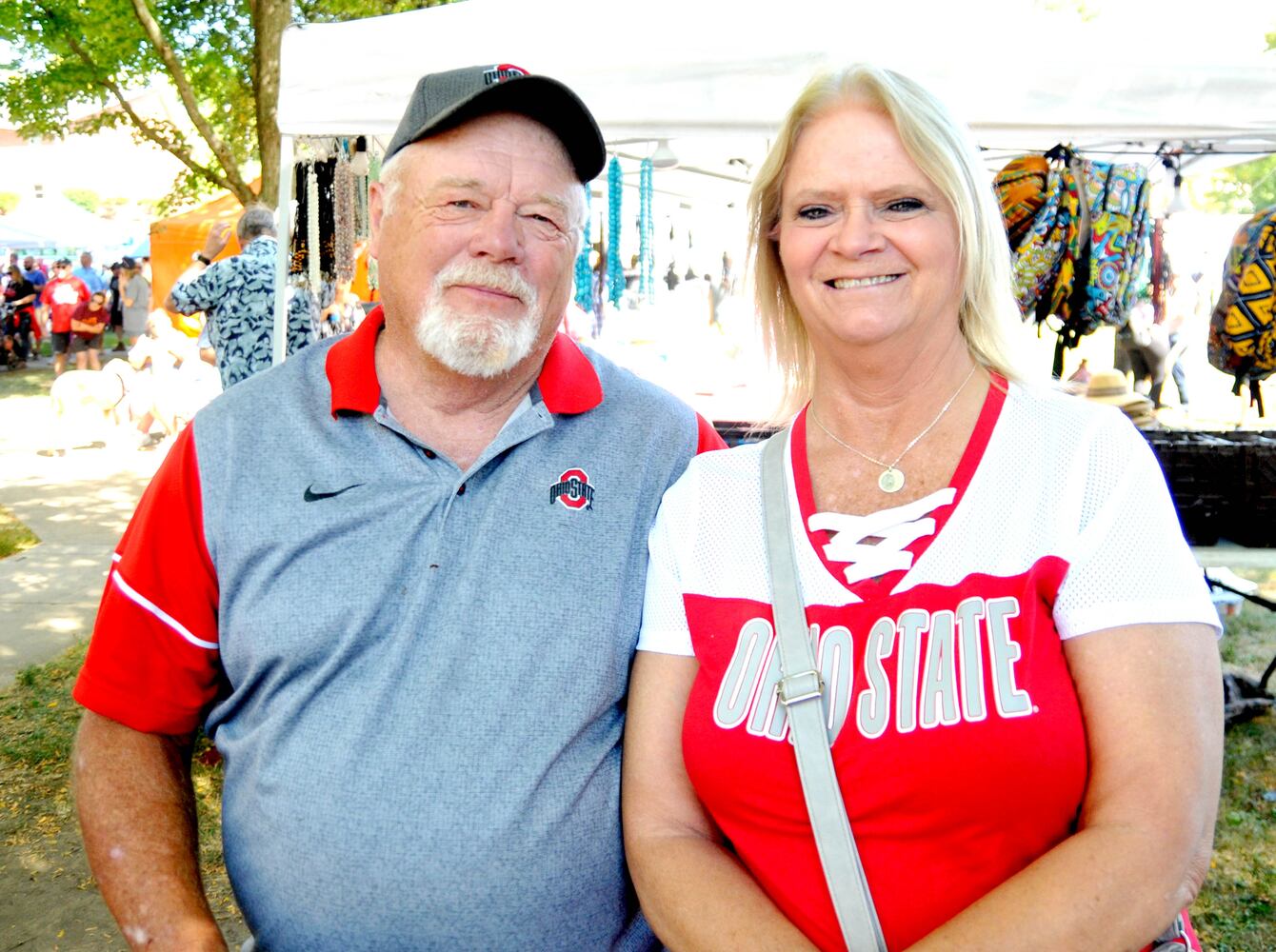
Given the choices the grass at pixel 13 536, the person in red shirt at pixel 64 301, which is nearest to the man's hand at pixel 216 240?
the grass at pixel 13 536

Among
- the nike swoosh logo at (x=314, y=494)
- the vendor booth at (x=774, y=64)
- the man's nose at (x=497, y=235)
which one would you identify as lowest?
the nike swoosh logo at (x=314, y=494)

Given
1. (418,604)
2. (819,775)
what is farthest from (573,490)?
(819,775)

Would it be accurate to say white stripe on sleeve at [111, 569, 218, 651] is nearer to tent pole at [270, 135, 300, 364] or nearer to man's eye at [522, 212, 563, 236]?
man's eye at [522, 212, 563, 236]

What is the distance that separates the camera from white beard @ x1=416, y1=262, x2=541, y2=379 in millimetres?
1961

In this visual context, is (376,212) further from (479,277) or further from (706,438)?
(706,438)

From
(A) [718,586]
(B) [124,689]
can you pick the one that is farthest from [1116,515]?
(B) [124,689]

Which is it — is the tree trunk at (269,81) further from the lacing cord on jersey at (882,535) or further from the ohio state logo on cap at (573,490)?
the lacing cord on jersey at (882,535)

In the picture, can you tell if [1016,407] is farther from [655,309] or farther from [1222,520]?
[655,309]

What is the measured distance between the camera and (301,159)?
4.64 meters

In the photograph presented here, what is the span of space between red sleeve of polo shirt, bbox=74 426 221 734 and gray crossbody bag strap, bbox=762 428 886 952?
3.27ft

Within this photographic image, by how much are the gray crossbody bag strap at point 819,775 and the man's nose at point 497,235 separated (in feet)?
2.72

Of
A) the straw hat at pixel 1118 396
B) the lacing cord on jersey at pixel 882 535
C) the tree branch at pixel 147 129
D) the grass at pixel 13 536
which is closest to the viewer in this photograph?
the lacing cord on jersey at pixel 882 535

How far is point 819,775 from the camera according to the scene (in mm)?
1511

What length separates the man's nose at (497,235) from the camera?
2.02 m
